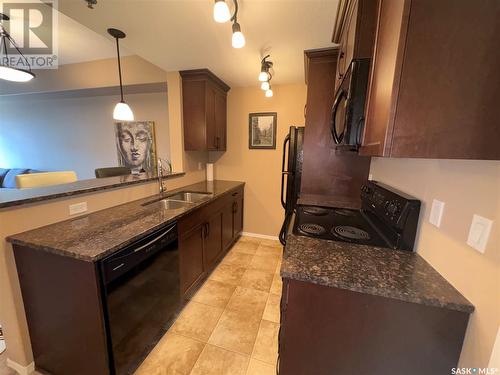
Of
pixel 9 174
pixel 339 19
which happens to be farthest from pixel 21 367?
pixel 9 174

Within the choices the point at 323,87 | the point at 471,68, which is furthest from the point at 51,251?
the point at 323,87

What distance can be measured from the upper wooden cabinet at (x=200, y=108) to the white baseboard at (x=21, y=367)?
2353 millimetres

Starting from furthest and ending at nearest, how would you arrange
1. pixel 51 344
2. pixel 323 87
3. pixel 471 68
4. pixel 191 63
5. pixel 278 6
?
1. pixel 191 63
2. pixel 323 87
3. pixel 278 6
4. pixel 51 344
5. pixel 471 68

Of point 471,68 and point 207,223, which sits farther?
point 207,223

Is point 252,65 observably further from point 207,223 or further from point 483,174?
point 483,174

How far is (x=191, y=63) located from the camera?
7.75 feet

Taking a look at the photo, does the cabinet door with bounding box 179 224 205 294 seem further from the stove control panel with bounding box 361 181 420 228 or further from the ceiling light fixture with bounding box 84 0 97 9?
the ceiling light fixture with bounding box 84 0 97 9

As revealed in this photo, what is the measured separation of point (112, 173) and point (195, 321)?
94.1 inches

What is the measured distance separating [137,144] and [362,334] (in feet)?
13.1

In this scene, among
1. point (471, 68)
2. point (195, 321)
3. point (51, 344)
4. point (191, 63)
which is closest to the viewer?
point (471, 68)

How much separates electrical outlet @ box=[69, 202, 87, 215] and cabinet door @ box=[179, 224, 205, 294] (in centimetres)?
78

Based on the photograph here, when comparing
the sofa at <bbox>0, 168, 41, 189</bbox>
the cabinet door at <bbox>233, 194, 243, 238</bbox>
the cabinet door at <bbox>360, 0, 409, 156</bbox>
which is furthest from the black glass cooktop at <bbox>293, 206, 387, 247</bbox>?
the sofa at <bbox>0, 168, 41, 189</bbox>

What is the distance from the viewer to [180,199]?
2484mm

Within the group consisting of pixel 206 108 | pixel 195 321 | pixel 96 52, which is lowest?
pixel 195 321
